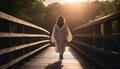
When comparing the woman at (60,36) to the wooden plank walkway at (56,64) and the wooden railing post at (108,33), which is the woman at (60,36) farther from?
the wooden railing post at (108,33)

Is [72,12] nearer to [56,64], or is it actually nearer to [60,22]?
[60,22]

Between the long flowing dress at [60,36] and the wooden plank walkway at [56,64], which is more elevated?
the long flowing dress at [60,36]

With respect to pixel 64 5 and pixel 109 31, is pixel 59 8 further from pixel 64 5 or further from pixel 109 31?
pixel 109 31

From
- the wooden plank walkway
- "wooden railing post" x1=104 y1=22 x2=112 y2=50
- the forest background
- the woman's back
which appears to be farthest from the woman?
the forest background

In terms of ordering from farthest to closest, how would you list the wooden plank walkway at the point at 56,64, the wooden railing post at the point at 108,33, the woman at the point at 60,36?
the woman at the point at 60,36 < the wooden plank walkway at the point at 56,64 < the wooden railing post at the point at 108,33

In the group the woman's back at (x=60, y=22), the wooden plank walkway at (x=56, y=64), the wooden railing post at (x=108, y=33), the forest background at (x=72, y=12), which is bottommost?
the wooden plank walkway at (x=56, y=64)

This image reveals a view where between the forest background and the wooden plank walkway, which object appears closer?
the wooden plank walkway

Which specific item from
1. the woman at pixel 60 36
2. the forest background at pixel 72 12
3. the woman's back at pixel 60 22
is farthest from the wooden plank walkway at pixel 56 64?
the forest background at pixel 72 12

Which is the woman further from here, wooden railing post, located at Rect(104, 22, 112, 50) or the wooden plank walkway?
wooden railing post, located at Rect(104, 22, 112, 50)

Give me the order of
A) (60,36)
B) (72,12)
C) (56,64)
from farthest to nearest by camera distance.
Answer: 1. (72,12)
2. (60,36)
3. (56,64)

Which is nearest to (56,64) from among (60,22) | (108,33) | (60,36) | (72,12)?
(60,22)

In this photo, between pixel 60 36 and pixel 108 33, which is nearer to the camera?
pixel 108 33

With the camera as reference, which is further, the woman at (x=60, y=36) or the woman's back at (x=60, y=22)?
the woman at (x=60, y=36)

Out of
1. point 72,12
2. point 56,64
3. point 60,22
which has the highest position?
point 72,12
